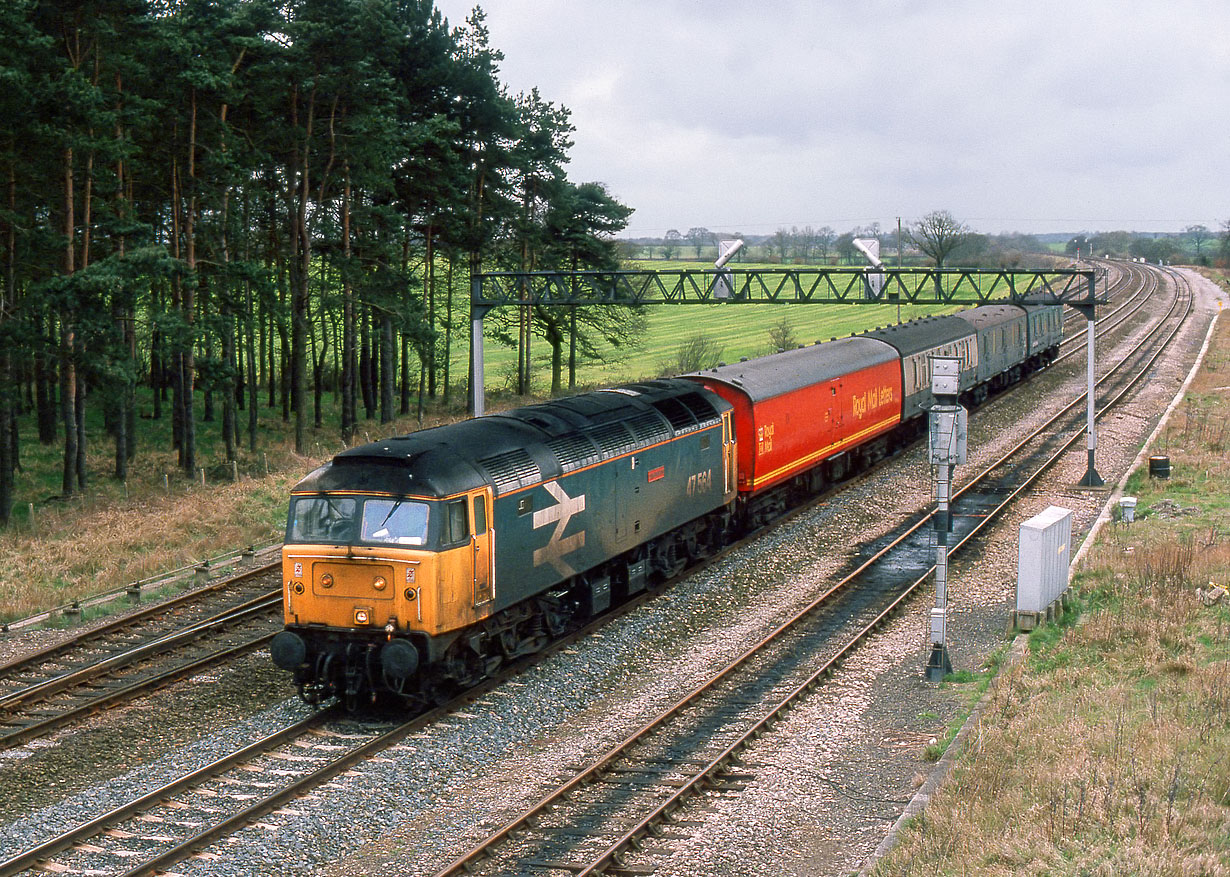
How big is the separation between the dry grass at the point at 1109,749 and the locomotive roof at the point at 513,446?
6.95m

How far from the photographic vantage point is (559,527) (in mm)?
18203

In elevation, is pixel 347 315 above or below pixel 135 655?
above

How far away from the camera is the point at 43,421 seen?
155 feet

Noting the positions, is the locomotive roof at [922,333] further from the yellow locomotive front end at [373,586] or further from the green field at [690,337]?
the yellow locomotive front end at [373,586]

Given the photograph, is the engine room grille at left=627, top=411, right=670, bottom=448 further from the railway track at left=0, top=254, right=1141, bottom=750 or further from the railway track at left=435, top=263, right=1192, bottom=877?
the railway track at left=0, top=254, right=1141, bottom=750

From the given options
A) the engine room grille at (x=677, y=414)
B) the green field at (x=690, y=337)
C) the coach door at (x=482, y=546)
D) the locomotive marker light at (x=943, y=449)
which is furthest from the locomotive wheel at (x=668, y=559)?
the green field at (x=690, y=337)

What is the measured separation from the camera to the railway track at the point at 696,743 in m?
12.1

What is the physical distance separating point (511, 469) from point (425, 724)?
3.62m

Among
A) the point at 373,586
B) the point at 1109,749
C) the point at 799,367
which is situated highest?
the point at 799,367

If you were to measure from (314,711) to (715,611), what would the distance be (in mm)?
7663

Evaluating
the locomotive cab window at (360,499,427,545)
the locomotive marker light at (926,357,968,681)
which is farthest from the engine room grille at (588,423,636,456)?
the locomotive marker light at (926,357,968,681)

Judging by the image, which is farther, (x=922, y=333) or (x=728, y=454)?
(x=922, y=333)

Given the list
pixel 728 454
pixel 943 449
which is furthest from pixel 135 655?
pixel 943 449

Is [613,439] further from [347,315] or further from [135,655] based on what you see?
[347,315]
